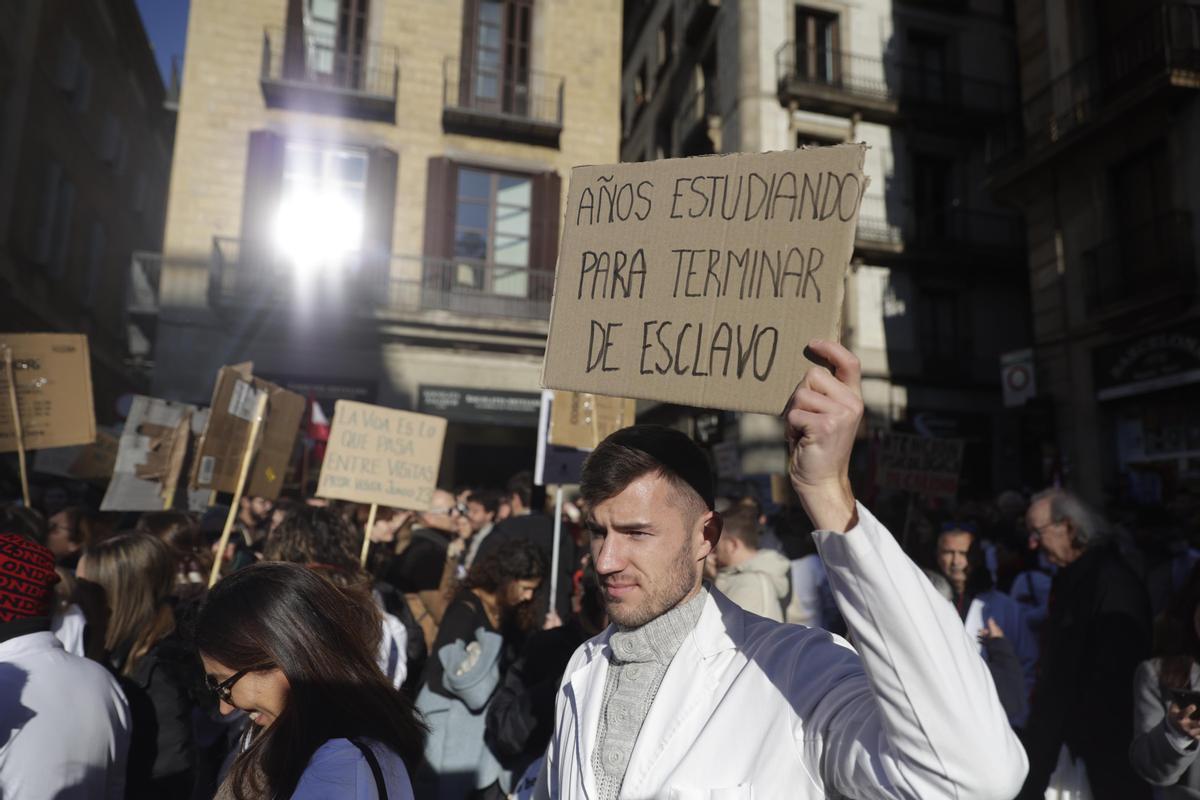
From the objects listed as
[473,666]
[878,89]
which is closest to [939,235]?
[878,89]

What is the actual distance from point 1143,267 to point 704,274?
45.5 ft

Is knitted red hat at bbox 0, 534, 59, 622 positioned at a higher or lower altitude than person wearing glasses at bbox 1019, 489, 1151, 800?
higher

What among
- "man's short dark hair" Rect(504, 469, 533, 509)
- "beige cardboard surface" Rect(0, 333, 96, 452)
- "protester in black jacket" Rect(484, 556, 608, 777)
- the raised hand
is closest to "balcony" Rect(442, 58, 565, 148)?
"man's short dark hair" Rect(504, 469, 533, 509)

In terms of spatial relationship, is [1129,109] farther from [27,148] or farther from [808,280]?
[27,148]

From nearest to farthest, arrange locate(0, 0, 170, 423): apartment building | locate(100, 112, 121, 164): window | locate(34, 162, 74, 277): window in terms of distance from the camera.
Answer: locate(0, 0, 170, 423): apartment building
locate(34, 162, 74, 277): window
locate(100, 112, 121, 164): window

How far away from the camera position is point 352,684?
5.65 ft

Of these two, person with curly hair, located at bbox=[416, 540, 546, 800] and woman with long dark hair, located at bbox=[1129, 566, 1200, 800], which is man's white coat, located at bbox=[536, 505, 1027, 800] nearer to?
person with curly hair, located at bbox=[416, 540, 546, 800]

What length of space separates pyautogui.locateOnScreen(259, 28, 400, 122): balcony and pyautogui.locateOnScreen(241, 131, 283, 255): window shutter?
876mm

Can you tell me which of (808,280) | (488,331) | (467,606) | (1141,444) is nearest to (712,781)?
(808,280)

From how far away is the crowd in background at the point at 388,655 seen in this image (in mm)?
1709

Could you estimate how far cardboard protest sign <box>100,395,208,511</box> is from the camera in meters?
5.29

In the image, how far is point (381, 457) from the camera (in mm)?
4945

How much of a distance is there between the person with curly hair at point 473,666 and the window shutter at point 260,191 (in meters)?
11.6

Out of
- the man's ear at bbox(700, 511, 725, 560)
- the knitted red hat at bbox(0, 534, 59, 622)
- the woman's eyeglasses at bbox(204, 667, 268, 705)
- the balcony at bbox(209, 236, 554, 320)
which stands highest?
the balcony at bbox(209, 236, 554, 320)
